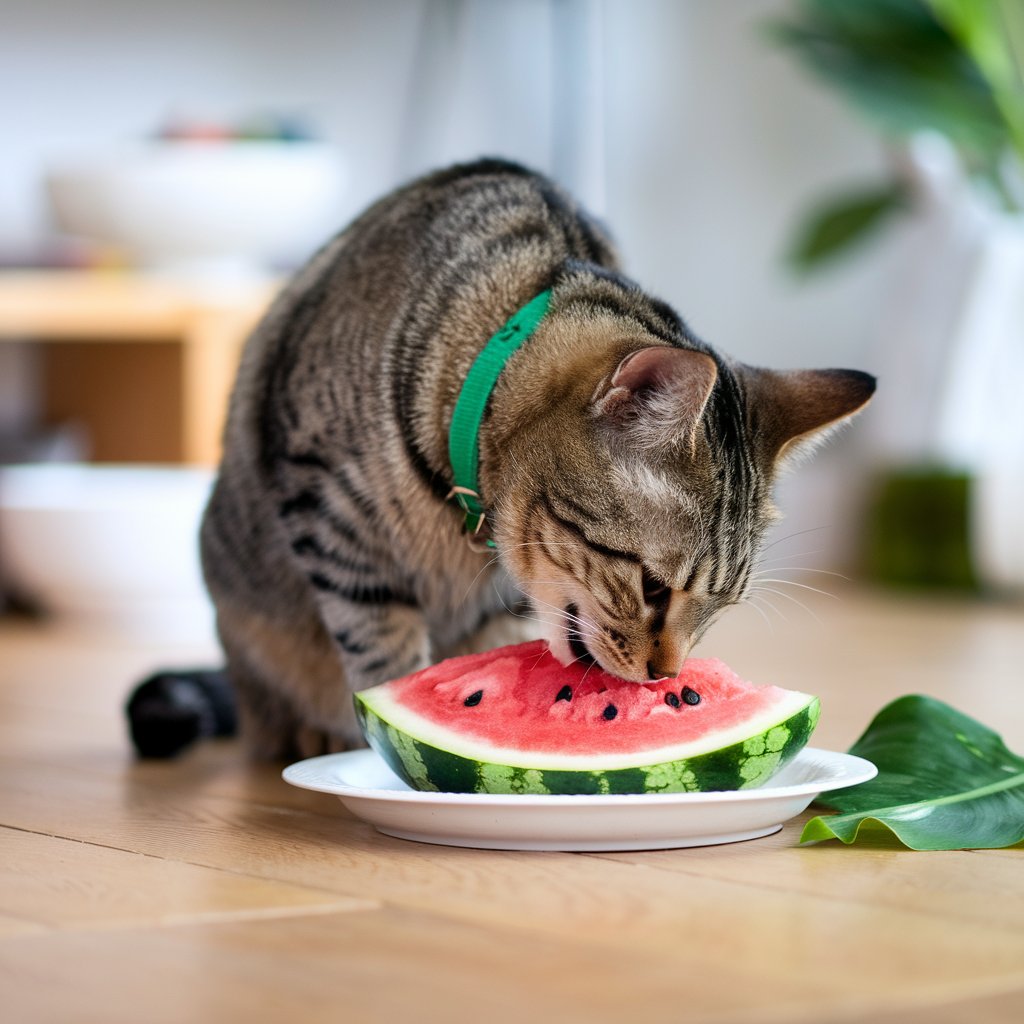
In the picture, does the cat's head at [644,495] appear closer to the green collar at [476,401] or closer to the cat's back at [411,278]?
the green collar at [476,401]

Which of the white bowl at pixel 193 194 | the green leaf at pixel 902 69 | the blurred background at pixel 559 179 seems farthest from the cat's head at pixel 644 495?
the green leaf at pixel 902 69

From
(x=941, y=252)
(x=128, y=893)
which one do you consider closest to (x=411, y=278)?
(x=128, y=893)

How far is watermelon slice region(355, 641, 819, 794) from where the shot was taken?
55.7 inches

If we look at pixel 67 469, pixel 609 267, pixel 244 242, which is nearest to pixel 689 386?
pixel 609 267

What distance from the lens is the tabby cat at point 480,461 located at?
5.18ft

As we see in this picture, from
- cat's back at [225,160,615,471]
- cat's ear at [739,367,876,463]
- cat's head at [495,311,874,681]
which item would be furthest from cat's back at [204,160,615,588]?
cat's ear at [739,367,876,463]

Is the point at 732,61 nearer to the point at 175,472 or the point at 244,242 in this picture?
the point at 244,242

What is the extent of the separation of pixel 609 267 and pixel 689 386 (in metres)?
0.55

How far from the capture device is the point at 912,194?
4.62 metres

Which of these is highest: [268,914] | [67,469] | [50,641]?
[268,914]

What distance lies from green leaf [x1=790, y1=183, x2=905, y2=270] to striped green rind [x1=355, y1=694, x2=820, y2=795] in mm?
3250

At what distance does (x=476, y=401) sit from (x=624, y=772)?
512mm

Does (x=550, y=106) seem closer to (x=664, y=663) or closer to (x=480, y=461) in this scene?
(x=480, y=461)

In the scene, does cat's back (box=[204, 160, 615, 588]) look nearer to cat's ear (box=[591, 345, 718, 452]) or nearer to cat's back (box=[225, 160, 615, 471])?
cat's back (box=[225, 160, 615, 471])
